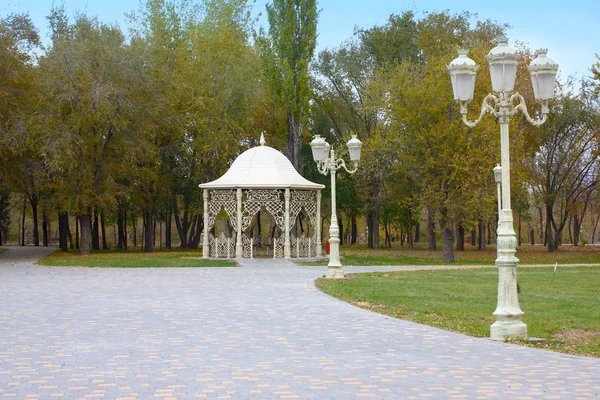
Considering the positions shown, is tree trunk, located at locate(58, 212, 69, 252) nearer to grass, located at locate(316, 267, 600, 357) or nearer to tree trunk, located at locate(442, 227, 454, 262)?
tree trunk, located at locate(442, 227, 454, 262)

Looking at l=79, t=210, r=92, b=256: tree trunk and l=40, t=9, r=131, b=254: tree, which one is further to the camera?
l=79, t=210, r=92, b=256: tree trunk

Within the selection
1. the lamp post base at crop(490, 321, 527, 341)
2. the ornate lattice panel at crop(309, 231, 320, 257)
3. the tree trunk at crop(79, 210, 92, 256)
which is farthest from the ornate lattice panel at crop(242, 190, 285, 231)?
the lamp post base at crop(490, 321, 527, 341)

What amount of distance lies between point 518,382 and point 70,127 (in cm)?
3129

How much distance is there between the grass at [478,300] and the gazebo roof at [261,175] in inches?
399

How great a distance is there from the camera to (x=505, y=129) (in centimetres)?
1135

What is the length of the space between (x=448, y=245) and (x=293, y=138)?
1084cm

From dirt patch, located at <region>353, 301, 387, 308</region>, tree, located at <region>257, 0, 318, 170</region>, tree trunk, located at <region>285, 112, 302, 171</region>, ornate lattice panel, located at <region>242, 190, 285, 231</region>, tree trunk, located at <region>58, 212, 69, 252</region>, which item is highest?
tree, located at <region>257, 0, 318, 170</region>

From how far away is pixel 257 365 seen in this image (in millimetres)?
8984

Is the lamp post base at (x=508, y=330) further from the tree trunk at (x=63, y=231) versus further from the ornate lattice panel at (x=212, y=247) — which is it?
the tree trunk at (x=63, y=231)

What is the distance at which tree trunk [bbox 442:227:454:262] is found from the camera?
1423 inches

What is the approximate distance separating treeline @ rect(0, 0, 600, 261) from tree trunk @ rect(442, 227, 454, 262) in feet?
0.20

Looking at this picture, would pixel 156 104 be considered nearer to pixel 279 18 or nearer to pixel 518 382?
pixel 279 18

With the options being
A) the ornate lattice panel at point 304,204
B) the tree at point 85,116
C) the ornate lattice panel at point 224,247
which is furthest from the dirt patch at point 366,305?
the tree at point 85,116

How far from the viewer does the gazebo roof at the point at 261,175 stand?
3406cm
